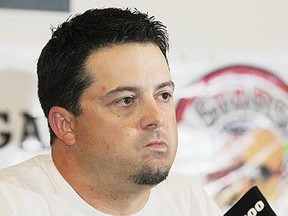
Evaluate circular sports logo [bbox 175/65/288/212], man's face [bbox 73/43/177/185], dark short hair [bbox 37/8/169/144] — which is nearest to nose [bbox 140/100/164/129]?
man's face [bbox 73/43/177/185]

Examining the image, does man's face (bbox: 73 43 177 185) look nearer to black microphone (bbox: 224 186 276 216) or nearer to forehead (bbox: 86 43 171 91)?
forehead (bbox: 86 43 171 91)

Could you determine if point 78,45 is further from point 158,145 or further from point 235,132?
point 235,132

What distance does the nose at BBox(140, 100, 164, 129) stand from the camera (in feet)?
3.40

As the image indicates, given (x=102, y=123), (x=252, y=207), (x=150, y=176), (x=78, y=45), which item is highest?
(x=78, y=45)

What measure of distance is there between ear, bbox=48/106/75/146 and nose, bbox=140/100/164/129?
0.14 metres

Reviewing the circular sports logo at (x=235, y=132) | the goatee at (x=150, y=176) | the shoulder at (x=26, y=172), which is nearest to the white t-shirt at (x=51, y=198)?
the shoulder at (x=26, y=172)

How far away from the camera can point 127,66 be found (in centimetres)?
107

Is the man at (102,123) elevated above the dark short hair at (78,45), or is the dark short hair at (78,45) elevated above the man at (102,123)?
the dark short hair at (78,45)

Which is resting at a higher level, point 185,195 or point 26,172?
point 26,172

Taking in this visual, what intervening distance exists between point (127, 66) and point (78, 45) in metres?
0.10

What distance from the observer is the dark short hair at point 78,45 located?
1.11m

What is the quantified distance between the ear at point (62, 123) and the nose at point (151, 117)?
5.6 inches

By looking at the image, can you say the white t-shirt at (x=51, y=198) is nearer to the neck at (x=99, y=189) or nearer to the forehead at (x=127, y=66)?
the neck at (x=99, y=189)

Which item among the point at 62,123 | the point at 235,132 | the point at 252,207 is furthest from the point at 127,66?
the point at 235,132
